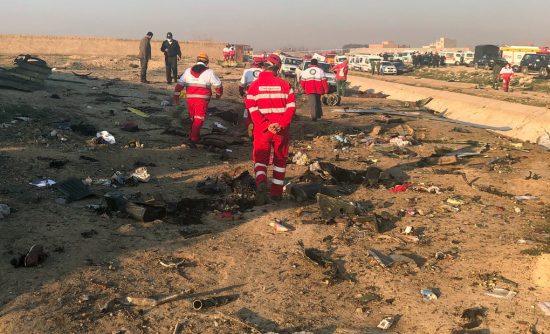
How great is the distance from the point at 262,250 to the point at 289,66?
2469cm

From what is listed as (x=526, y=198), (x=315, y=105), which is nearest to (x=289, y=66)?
(x=315, y=105)

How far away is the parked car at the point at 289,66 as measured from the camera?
28950 mm

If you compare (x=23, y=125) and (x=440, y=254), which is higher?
(x=23, y=125)

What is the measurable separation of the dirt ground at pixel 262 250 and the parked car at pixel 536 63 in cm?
2999

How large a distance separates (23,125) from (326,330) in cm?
879

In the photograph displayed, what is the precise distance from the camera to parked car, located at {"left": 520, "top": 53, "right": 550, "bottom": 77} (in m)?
35.2

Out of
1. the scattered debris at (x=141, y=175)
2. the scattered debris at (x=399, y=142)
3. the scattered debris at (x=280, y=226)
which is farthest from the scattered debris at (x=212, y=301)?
the scattered debris at (x=399, y=142)

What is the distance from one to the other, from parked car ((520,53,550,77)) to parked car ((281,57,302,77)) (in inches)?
742

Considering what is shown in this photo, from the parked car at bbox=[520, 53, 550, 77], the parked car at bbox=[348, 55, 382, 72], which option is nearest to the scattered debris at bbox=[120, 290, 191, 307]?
the parked car at bbox=[520, 53, 550, 77]

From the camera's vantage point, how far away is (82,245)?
203 inches

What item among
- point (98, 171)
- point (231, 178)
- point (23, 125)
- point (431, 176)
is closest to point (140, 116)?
point (23, 125)

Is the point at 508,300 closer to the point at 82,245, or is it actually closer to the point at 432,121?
the point at 82,245

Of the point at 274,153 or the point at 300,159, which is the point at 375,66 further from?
the point at 274,153

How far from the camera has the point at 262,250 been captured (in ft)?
17.9
